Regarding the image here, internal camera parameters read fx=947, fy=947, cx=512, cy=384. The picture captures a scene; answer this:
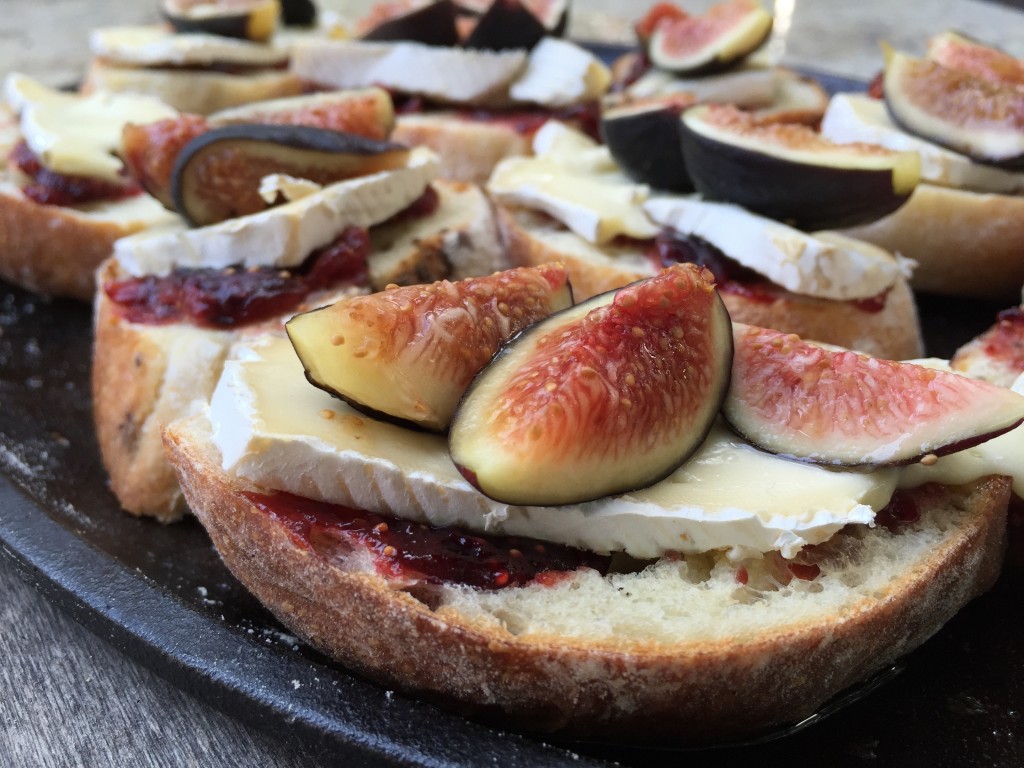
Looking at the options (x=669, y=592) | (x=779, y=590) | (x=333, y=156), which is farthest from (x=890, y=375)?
(x=333, y=156)

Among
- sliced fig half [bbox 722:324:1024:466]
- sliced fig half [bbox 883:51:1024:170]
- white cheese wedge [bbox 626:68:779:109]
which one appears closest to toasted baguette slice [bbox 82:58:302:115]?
white cheese wedge [bbox 626:68:779:109]

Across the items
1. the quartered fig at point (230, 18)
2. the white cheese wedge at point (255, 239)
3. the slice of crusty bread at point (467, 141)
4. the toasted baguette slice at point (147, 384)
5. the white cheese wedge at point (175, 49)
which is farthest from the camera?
the quartered fig at point (230, 18)

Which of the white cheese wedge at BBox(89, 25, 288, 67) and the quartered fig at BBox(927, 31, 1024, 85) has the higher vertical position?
the quartered fig at BBox(927, 31, 1024, 85)

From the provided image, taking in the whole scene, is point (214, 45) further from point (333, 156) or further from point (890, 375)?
point (890, 375)

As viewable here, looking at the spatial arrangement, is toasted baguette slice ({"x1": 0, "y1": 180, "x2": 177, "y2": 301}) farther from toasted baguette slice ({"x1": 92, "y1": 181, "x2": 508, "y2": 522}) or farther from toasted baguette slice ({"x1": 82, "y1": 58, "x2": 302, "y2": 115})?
toasted baguette slice ({"x1": 82, "y1": 58, "x2": 302, "y2": 115})

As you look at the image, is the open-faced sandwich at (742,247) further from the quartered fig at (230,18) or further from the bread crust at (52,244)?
the quartered fig at (230,18)

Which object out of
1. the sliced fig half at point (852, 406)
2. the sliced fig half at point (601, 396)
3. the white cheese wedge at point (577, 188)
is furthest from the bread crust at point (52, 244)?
the sliced fig half at point (852, 406)
